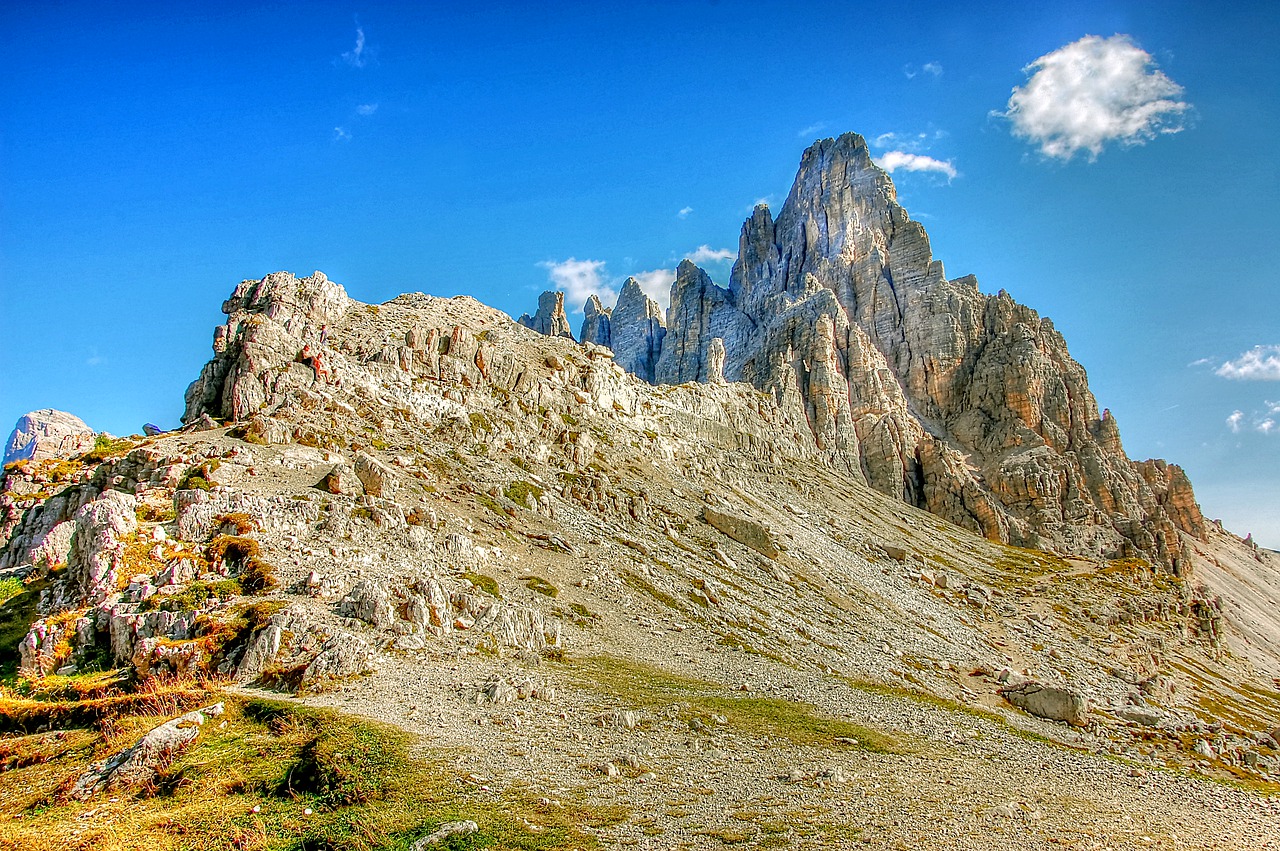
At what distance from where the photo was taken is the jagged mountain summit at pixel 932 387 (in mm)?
135375

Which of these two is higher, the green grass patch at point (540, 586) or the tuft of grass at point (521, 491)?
the tuft of grass at point (521, 491)

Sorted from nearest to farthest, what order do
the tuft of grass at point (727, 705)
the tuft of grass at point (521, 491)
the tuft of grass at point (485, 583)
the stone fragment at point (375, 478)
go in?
the tuft of grass at point (727, 705) → the tuft of grass at point (485, 583) → the stone fragment at point (375, 478) → the tuft of grass at point (521, 491)

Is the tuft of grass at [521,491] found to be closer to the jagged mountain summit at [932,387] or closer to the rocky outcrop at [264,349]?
the rocky outcrop at [264,349]

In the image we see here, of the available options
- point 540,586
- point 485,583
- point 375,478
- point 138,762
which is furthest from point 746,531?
point 138,762

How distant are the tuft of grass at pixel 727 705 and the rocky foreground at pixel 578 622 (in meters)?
0.31

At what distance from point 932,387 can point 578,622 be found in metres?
139

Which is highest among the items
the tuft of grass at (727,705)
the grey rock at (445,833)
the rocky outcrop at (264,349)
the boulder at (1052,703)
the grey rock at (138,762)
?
the rocky outcrop at (264,349)

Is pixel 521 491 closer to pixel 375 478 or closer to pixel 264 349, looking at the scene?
pixel 375 478

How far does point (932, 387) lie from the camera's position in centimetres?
15988

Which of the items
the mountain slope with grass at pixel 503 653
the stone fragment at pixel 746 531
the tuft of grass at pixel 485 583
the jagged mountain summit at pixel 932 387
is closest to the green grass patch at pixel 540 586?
the mountain slope with grass at pixel 503 653

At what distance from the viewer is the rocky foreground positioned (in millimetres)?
23656

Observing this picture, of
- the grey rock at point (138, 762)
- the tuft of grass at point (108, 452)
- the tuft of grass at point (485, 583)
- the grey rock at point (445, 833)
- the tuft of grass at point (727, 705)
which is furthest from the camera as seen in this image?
the tuft of grass at point (108, 452)

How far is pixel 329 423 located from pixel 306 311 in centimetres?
2126

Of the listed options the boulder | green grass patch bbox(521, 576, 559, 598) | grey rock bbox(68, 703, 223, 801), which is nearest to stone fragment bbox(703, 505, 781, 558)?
the boulder
